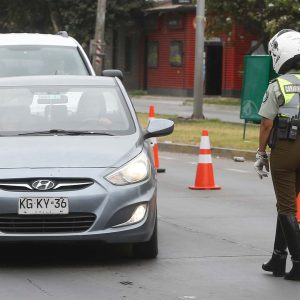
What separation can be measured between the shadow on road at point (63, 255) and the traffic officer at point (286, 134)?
1431 mm

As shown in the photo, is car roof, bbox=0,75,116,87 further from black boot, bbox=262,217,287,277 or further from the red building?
the red building

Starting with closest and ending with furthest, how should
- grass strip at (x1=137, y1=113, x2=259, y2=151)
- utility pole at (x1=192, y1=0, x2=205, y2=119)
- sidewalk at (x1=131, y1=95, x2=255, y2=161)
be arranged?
sidewalk at (x1=131, y1=95, x2=255, y2=161) → grass strip at (x1=137, y1=113, x2=259, y2=151) → utility pole at (x1=192, y1=0, x2=205, y2=119)

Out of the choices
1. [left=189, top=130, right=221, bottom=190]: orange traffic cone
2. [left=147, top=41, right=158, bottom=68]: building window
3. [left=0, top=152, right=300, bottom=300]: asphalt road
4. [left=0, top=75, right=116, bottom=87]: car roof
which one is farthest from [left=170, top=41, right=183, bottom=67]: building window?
[left=0, top=75, right=116, bottom=87]: car roof

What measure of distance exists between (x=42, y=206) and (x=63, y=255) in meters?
0.98

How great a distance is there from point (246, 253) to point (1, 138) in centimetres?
231

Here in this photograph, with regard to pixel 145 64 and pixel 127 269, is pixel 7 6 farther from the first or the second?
pixel 127 269

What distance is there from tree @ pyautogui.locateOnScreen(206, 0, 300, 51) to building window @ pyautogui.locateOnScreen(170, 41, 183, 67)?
935 cm

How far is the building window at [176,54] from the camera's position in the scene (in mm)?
47094

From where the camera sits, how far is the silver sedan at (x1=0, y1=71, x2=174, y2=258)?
24.2ft

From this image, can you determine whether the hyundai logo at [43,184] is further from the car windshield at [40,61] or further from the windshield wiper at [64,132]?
the car windshield at [40,61]

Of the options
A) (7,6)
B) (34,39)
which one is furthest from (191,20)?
(34,39)

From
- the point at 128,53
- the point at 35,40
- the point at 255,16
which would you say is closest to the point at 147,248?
the point at 35,40

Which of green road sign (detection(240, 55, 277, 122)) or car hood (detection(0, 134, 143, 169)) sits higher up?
car hood (detection(0, 134, 143, 169))

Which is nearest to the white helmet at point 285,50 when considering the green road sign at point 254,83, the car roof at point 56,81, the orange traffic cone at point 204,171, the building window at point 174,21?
the car roof at point 56,81
